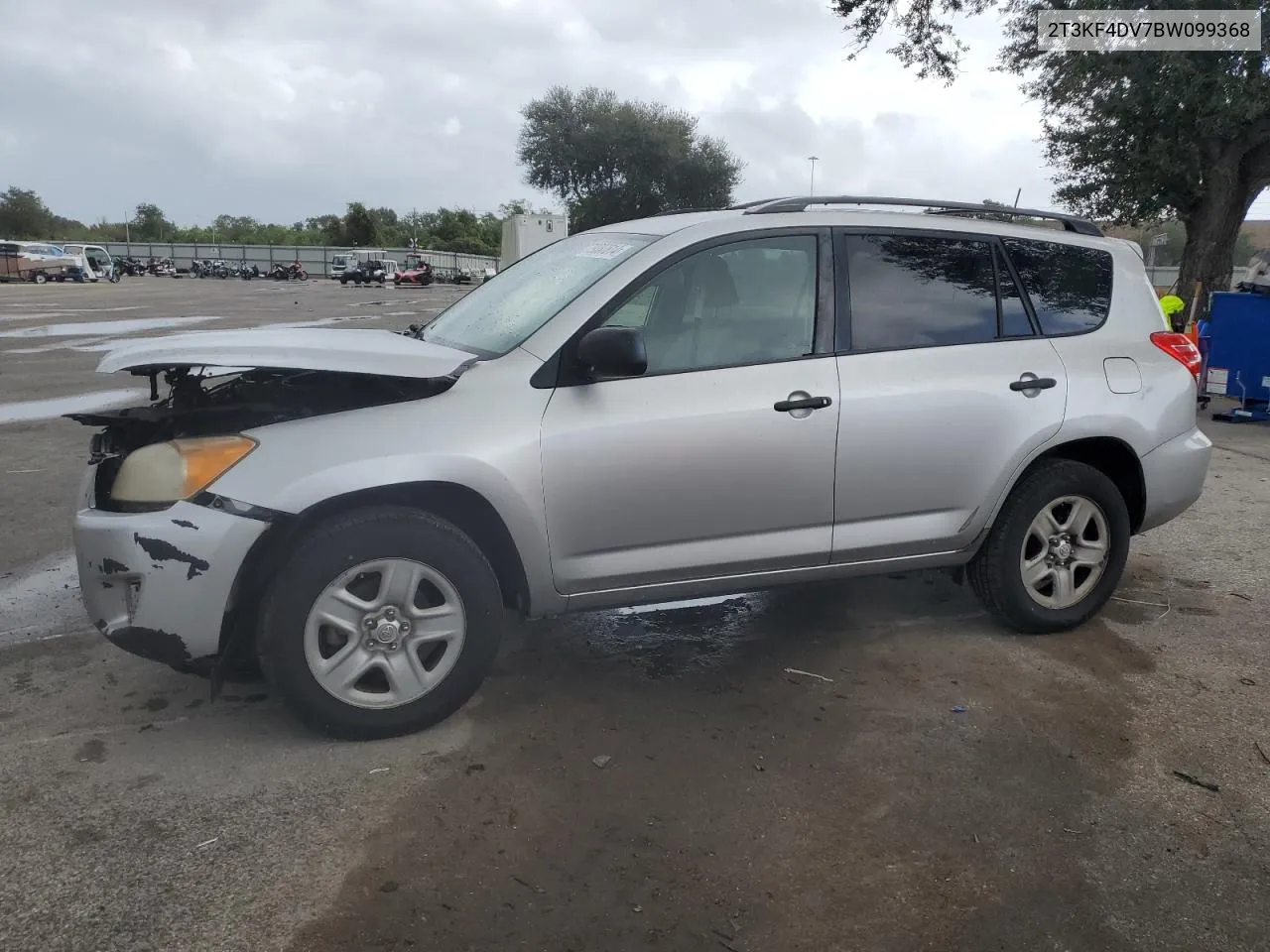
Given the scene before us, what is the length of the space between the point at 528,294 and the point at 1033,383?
7.01 feet

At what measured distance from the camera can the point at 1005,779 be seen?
10.9 feet

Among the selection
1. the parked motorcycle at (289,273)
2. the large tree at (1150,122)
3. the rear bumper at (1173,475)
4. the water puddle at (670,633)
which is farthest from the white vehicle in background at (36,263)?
the rear bumper at (1173,475)

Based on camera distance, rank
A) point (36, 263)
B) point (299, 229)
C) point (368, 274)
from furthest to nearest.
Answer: point (299, 229) < point (368, 274) < point (36, 263)

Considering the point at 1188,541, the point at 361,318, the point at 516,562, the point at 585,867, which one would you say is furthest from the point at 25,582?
the point at 361,318

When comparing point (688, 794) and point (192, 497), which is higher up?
point (192, 497)

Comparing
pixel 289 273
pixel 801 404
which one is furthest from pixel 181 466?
pixel 289 273

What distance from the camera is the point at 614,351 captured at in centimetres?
343

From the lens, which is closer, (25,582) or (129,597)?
(129,597)

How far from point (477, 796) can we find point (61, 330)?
19027mm

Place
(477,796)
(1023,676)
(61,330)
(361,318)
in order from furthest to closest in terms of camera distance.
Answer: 1. (361,318)
2. (61,330)
3. (1023,676)
4. (477,796)

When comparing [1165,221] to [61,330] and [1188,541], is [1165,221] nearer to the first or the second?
[1188,541]

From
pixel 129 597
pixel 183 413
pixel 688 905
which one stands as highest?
pixel 183 413

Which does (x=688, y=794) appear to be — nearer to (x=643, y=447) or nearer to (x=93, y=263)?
(x=643, y=447)

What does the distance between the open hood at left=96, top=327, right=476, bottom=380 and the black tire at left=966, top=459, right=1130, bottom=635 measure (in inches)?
93.2
